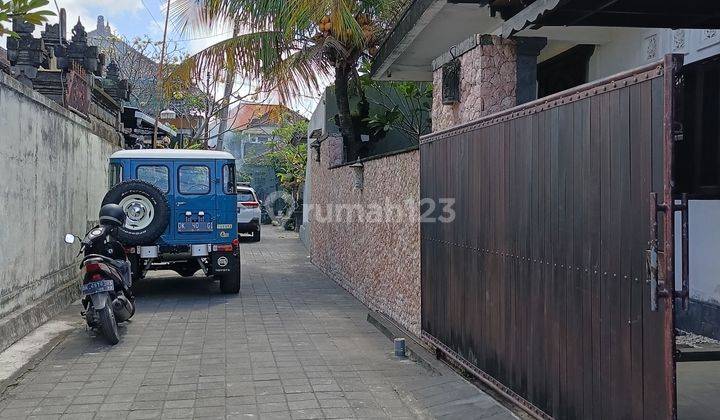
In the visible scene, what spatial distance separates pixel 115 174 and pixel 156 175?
2.18ft

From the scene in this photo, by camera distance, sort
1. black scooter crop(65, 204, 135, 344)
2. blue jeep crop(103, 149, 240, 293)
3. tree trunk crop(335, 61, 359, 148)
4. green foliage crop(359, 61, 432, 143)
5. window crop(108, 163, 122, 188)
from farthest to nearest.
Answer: green foliage crop(359, 61, 432, 143), tree trunk crop(335, 61, 359, 148), window crop(108, 163, 122, 188), blue jeep crop(103, 149, 240, 293), black scooter crop(65, 204, 135, 344)

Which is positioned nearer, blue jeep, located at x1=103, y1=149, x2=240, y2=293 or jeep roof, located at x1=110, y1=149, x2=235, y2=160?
blue jeep, located at x1=103, y1=149, x2=240, y2=293

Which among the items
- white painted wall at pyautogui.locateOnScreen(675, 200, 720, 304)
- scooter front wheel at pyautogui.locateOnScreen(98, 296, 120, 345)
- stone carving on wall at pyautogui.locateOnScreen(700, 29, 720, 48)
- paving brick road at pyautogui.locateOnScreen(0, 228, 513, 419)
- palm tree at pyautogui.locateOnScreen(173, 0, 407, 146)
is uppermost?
palm tree at pyautogui.locateOnScreen(173, 0, 407, 146)

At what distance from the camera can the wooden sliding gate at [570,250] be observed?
315 cm

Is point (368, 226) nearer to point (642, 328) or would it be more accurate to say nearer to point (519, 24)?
point (519, 24)

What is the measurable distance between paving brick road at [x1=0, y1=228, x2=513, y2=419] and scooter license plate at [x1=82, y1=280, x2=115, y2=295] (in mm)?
606

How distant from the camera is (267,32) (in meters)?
12.1

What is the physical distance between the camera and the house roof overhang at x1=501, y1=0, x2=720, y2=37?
4152 millimetres

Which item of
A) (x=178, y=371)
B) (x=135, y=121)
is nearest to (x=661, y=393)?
(x=178, y=371)

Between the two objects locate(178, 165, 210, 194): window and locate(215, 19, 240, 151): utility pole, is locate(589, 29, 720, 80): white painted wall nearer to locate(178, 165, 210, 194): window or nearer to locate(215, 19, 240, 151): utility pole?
locate(178, 165, 210, 194): window

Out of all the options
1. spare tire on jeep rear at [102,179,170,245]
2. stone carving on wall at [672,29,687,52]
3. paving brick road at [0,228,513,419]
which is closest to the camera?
paving brick road at [0,228,513,419]

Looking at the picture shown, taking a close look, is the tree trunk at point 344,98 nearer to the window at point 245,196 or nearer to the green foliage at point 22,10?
the green foliage at point 22,10

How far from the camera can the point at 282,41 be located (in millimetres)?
12234

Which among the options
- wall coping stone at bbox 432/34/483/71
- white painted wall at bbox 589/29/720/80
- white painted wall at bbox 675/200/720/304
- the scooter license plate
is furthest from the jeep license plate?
white painted wall at bbox 675/200/720/304
